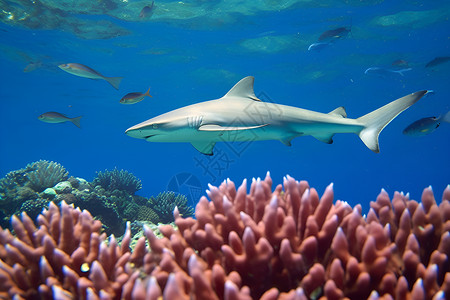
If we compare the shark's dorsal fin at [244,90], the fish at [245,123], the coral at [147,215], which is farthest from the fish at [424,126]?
the coral at [147,215]

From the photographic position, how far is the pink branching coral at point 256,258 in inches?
69.6

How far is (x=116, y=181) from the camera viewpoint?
35.8 feet

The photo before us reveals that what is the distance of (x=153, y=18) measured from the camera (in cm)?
2047

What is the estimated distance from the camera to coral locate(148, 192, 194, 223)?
10.1m

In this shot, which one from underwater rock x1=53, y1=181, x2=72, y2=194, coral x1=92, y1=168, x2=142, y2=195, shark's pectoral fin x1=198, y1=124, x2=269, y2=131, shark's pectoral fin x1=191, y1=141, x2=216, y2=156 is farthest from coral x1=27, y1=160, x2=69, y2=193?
shark's pectoral fin x1=198, y1=124, x2=269, y2=131

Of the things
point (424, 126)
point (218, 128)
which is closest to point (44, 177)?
point (218, 128)

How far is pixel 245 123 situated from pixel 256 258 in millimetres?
3810

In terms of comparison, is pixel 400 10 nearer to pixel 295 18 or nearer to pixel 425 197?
pixel 295 18

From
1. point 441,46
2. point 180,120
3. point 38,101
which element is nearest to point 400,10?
point 441,46

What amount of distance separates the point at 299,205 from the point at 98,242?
2.05 meters

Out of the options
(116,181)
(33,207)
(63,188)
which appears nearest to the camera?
(33,207)

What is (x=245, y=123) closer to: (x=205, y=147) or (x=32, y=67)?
(x=205, y=147)

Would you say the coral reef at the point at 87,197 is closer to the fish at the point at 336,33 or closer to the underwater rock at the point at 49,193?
the underwater rock at the point at 49,193

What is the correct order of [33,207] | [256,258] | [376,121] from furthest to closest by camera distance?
[33,207] < [376,121] < [256,258]
